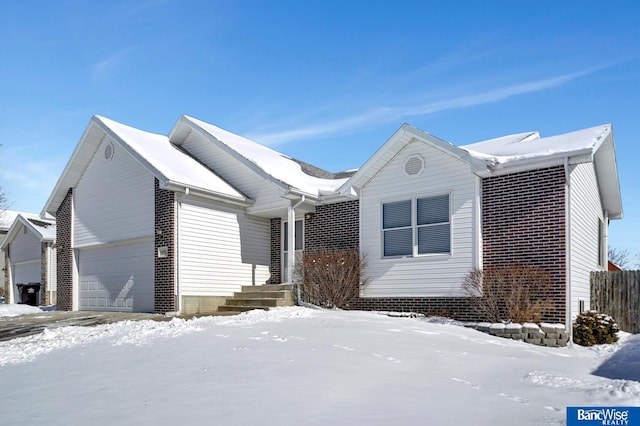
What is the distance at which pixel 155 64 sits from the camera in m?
13.8

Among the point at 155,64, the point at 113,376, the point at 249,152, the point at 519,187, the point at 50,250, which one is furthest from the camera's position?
the point at 50,250

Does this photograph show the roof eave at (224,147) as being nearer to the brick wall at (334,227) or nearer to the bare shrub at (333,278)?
the brick wall at (334,227)

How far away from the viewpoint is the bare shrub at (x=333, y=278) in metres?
15.2

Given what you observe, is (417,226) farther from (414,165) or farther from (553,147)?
(553,147)

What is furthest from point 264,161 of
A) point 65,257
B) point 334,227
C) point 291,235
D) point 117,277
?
point 65,257

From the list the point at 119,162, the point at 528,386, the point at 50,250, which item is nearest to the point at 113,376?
the point at 528,386

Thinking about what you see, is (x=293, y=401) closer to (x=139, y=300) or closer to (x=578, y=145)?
(x=578, y=145)

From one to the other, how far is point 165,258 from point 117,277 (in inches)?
128

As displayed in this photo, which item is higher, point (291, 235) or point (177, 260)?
point (291, 235)

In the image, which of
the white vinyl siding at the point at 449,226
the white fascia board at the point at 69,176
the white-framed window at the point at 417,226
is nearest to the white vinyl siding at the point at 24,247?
the white fascia board at the point at 69,176

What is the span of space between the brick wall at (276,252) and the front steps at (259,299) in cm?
157

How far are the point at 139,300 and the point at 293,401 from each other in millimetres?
12209

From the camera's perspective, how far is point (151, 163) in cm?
1547

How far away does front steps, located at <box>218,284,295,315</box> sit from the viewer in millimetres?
15273
